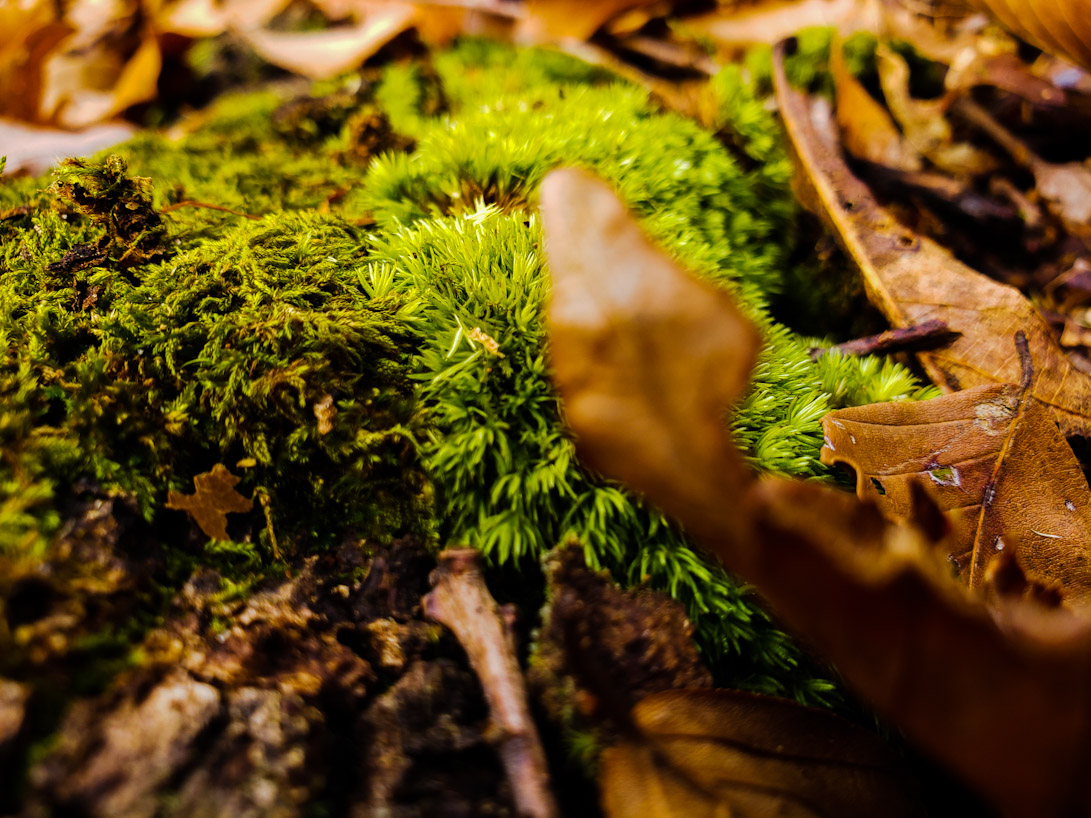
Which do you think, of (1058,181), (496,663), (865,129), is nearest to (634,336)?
(496,663)

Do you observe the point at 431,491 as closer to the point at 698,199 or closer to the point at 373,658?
the point at 373,658

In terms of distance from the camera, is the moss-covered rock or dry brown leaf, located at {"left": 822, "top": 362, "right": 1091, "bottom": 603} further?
dry brown leaf, located at {"left": 822, "top": 362, "right": 1091, "bottom": 603}

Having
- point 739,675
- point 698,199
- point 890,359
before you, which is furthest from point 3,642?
point 890,359

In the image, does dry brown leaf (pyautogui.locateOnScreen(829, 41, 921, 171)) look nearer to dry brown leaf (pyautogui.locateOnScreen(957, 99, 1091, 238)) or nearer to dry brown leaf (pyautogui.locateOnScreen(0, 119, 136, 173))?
dry brown leaf (pyautogui.locateOnScreen(957, 99, 1091, 238))

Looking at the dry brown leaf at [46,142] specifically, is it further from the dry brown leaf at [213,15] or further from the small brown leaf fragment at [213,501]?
the small brown leaf fragment at [213,501]

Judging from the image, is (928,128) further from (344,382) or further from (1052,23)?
(344,382)

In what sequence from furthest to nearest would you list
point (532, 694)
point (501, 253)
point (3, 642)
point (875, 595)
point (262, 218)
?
1. point (262, 218)
2. point (501, 253)
3. point (532, 694)
4. point (3, 642)
5. point (875, 595)

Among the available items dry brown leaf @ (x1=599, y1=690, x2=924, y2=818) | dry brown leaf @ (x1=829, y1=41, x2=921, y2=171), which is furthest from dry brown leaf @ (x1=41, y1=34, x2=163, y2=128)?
dry brown leaf @ (x1=599, y1=690, x2=924, y2=818)
